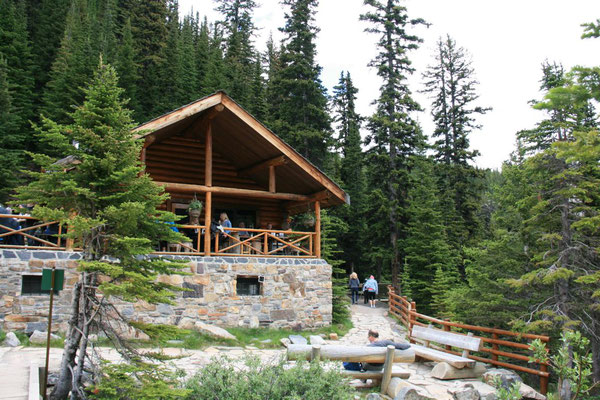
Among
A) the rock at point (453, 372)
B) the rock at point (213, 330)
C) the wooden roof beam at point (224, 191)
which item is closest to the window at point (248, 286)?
the rock at point (213, 330)

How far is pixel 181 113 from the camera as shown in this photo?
1192cm

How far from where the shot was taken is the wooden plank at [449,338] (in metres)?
9.29

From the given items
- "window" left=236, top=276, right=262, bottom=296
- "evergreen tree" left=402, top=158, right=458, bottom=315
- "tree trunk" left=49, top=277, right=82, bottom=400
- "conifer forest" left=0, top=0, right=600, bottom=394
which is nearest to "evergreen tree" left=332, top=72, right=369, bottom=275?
"conifer forest" left=0, top=0, right=600, bottom=394

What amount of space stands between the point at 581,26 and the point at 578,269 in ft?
15.2

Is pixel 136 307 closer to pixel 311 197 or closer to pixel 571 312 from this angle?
pixel 311 197

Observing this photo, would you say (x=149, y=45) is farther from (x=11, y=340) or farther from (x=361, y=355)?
(x=361, y=355)

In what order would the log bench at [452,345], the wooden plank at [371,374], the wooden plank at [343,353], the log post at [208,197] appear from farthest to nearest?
the log post at [208,197], the log bench at [452,345], the wooden plank at [371,374], the wooden plank at [343,353]

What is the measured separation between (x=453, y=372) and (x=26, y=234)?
9705 mm

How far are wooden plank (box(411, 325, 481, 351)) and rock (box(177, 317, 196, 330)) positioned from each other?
18.1 feet

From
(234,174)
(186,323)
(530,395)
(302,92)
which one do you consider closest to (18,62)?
(302,92)

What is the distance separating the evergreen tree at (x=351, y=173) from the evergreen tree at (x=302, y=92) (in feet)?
9.69

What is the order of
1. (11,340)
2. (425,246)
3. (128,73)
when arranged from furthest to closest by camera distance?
(128,73)
(425,246)
(11,340)

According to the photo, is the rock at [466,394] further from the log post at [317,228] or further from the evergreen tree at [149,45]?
the evergreen tree at [149,45]

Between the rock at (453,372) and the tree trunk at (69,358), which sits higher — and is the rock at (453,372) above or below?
below
